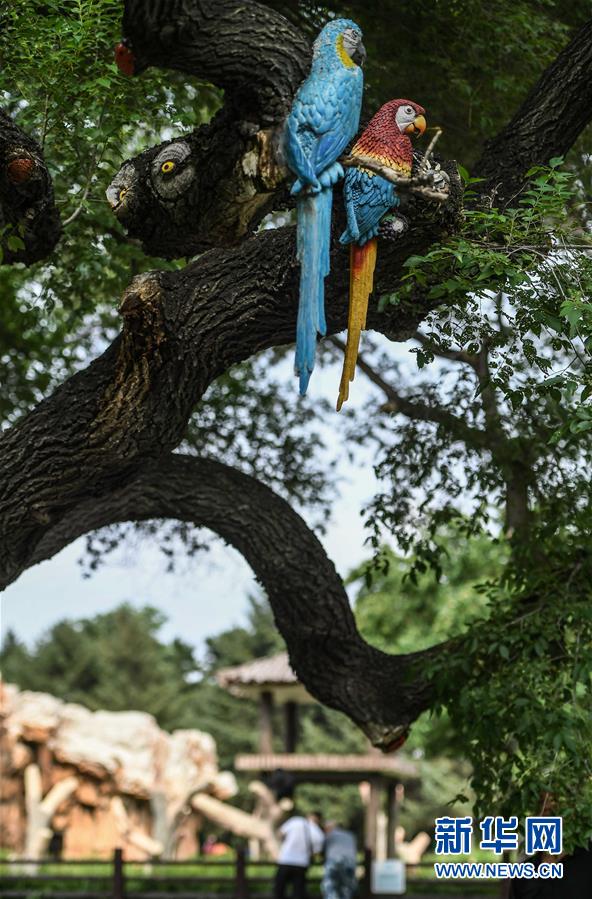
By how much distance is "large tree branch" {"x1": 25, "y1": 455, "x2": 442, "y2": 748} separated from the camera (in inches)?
267

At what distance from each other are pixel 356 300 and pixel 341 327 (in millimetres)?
1067

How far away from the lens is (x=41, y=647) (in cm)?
3575

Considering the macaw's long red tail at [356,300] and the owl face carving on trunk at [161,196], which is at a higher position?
the owl face carving on trunk at [161,196]

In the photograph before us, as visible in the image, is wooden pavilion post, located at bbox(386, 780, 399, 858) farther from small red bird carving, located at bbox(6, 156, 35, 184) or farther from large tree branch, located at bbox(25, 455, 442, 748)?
small red bird carving, located at bbox(6, 156, 35, 184)

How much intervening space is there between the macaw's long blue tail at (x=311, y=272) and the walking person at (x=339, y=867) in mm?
7941

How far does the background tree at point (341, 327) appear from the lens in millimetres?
5055

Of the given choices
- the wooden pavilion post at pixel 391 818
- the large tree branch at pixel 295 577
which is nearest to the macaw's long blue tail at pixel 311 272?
the large tree branch at pixel 295 577

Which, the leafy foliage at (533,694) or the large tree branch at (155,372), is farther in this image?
A: the leafy foliage at (533,694)

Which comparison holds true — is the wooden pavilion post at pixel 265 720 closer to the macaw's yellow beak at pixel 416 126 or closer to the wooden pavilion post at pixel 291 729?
the wooden pavilion post at pixel 291 729

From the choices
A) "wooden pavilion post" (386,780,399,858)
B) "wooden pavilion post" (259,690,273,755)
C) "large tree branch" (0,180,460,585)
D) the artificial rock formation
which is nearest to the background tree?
"large tree branch" (0,180,460,585)

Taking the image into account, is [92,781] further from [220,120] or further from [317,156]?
[317,156]

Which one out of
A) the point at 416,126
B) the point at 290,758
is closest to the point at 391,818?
the point at 290,758

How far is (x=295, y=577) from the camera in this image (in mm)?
6965

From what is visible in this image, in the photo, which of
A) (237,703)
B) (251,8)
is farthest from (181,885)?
(237,703)
